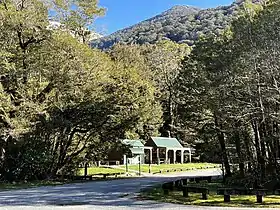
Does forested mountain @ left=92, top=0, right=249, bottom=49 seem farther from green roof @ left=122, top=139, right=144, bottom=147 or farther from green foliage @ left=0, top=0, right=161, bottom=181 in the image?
green foliage @ left=0, top=0, right=161, bottom=181

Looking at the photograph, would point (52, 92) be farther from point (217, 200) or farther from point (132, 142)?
point (217, 200)

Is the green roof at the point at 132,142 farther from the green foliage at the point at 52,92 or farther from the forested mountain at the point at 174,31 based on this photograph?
the forested mountain at the point at 174,31

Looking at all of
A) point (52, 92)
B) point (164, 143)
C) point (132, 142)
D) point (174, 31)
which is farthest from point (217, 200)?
point (174, 31)

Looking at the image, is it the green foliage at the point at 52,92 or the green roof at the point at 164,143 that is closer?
the green foliage at the point at 52,92

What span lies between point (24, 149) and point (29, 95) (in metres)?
3.63

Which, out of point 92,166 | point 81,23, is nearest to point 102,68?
point 81,23

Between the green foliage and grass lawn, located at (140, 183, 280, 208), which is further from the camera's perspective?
the green foliage

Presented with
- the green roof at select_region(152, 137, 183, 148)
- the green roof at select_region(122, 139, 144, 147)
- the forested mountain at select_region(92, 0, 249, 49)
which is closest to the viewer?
the green roof at select_region(122, 139, 144, 147)

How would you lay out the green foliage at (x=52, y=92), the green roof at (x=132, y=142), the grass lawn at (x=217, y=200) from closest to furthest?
1. the grass lawn at (x=217, y=200)
2. the green foliage at (x=52, y=92)
3. the green roof at (x=132, y=142)

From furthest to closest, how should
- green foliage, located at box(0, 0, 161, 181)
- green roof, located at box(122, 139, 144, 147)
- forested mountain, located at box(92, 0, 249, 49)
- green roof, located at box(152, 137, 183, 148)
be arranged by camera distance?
forested mountain, located at box(92, 0, 249, 49), green roof, located at box(152, 137, 183, 148), green roof, located at box(122, 139, 144, 147), green foliage, located at box(0, 0, 161, 181)

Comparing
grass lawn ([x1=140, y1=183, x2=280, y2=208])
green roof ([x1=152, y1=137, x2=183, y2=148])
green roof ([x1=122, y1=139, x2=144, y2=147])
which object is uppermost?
green roof ([x1=152, y1=137, x2=183, y2=148])

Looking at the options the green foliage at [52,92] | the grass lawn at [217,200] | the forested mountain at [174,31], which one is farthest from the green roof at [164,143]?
the forested mountain at [174,31]

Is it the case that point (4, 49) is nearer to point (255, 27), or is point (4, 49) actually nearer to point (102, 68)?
point (102, 68)

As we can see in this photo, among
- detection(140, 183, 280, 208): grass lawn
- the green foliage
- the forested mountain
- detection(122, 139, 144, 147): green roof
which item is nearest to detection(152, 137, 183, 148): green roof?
detection(122, 139, 144, 147): green roof
